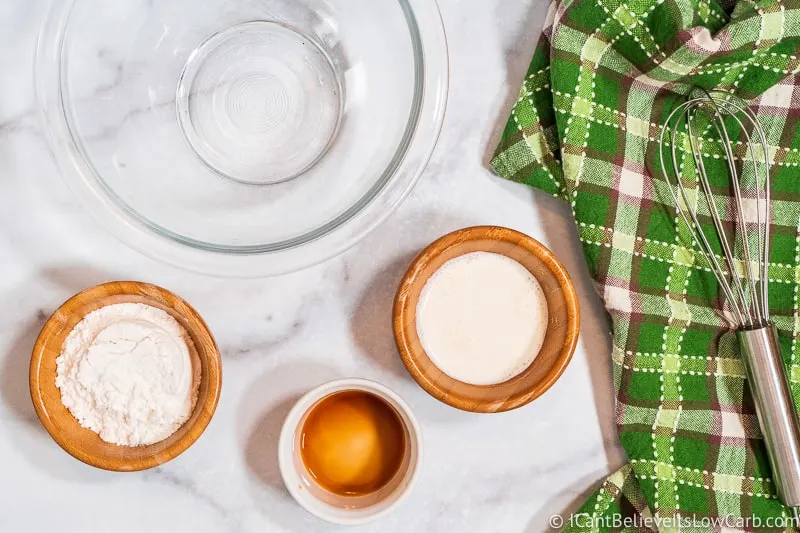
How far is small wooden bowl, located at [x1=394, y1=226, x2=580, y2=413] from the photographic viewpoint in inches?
29.9

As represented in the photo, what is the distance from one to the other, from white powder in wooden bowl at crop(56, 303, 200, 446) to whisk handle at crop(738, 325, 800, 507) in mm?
562

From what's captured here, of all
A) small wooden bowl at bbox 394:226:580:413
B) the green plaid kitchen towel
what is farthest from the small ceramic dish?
the green plaid kitchen towel

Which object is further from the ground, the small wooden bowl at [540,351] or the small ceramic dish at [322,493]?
the small wooden bowl at [540,351]

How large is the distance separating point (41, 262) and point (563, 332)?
536 mm

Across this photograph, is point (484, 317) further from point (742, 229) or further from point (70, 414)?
point (70, 414)

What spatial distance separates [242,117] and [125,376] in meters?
0.28

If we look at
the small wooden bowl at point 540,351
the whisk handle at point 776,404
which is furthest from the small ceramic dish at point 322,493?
the whisk handle at point 776,404

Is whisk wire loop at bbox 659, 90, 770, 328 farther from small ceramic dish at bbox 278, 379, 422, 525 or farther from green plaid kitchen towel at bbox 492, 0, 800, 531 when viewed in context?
small ceramic dish at bbox 278, 379, 422, 525

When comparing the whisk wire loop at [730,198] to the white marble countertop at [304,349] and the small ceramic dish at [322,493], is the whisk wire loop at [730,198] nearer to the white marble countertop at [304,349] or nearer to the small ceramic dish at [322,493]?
the white marble countertop at [304,349]

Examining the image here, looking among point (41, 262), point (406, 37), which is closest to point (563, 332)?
point (406, 37)

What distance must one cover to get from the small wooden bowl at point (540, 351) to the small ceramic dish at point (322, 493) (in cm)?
4

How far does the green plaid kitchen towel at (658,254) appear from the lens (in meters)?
0.80

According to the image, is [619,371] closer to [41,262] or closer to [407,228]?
[407,228]

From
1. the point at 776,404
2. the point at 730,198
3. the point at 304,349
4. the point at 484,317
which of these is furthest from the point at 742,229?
the point at 304,349
